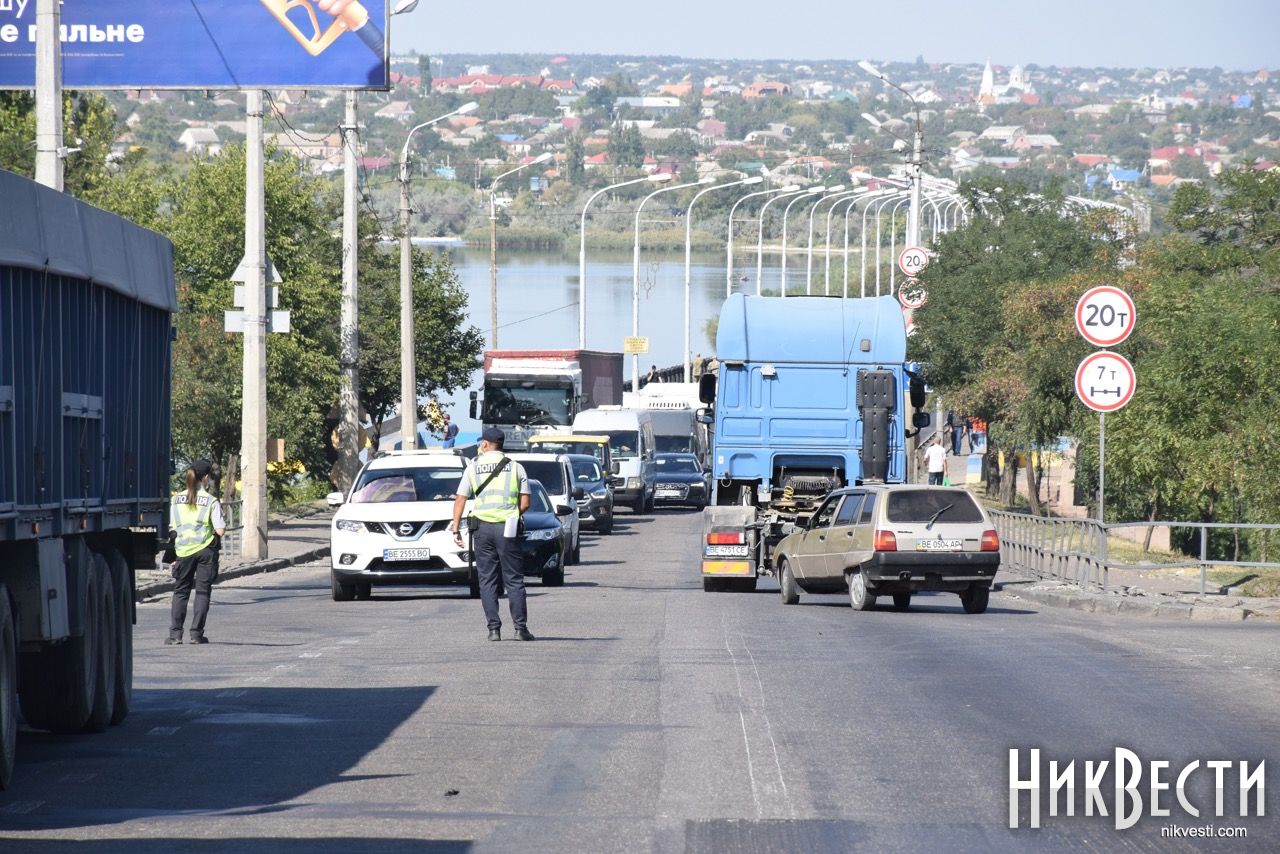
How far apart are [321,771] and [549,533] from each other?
650 inches

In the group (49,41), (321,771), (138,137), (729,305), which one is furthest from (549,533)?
(138,137)

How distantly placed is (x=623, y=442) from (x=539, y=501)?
2729 cm

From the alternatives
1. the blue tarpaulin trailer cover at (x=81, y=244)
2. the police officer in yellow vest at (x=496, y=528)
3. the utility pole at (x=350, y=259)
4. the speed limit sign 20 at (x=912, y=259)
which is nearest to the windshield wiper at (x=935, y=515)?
the police officer in yellow vest at (x=496, y=528)

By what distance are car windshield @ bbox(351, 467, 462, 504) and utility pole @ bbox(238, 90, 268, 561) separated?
672 centimetres

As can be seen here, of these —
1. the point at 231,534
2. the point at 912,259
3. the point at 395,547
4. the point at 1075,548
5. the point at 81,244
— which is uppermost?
the point at 912,259

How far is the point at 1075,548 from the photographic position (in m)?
28.1

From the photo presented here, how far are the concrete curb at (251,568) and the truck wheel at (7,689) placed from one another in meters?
14.5

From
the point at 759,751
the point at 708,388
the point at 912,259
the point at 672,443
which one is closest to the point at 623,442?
the point at 912,259

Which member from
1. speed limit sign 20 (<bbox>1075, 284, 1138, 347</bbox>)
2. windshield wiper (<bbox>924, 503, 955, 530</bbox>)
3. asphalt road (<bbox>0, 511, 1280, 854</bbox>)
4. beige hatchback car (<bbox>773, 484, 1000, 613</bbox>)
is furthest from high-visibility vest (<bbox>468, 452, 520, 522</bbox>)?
speed limit sign 20 (<bbox>1075, 284, 1138, 347</bbox>)

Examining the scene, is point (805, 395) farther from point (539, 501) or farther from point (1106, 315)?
point (1106, 315)

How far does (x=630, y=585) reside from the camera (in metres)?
28.0

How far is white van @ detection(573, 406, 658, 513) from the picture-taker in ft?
181

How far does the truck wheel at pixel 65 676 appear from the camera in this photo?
1141cm

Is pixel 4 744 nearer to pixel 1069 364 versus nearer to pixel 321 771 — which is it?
pixel 321 771
